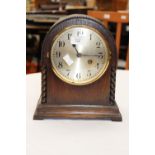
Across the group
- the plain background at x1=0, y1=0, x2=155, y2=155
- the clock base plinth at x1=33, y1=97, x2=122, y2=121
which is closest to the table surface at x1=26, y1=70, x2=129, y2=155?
the clock base plinth at x1=33, y1=97, x2=122, y2=121

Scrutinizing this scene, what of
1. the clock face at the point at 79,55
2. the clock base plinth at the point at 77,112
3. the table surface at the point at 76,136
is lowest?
the table surface at the point at 76,136

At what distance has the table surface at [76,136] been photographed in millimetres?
611

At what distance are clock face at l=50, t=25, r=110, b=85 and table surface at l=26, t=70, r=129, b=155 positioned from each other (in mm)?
102

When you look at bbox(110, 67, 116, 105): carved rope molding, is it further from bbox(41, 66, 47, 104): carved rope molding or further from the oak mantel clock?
bbox(41, 66, 47, 104): carved rope molding

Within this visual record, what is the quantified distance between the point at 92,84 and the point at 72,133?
0.44ft

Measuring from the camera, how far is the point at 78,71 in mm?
747
